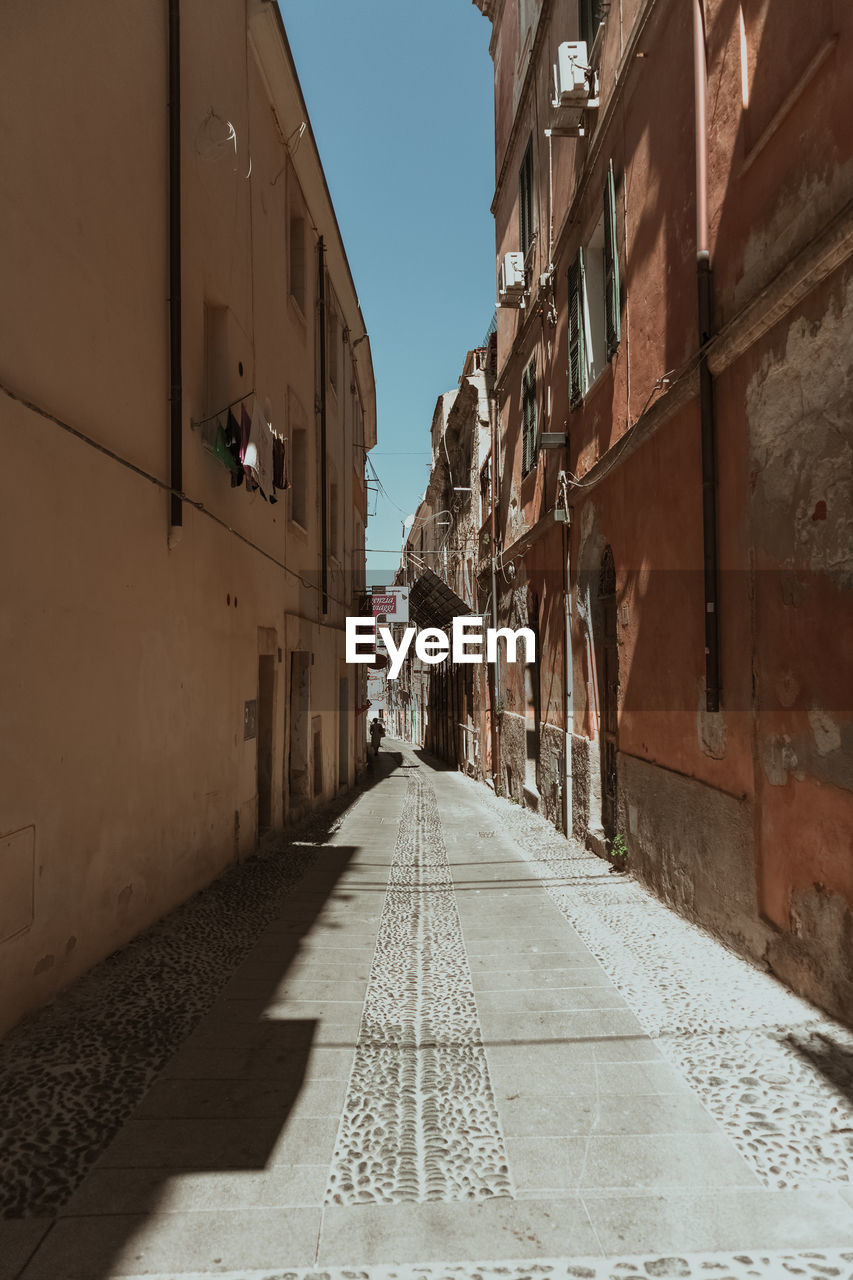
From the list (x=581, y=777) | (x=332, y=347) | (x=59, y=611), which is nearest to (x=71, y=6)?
(x=59, y=611)

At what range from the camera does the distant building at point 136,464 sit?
4105mm

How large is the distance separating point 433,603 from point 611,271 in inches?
558

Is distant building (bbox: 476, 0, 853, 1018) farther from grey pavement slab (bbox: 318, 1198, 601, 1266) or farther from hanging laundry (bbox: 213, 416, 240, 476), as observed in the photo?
hanging laundry (bbox: 213, 416, 240, 476)

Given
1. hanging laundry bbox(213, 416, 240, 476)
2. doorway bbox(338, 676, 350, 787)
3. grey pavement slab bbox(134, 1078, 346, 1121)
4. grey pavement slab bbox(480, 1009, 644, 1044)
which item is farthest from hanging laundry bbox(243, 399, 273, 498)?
doorway bbox(338, 676, 350, 787)

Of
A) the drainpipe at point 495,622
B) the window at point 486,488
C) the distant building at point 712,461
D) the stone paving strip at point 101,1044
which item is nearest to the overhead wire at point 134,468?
the stone paving strip at point 101,1044

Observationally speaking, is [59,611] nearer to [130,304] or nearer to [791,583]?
[130,304]

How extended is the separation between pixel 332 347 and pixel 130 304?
1030cm

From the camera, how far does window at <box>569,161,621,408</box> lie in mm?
8078

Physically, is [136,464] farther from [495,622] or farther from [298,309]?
[495,622]

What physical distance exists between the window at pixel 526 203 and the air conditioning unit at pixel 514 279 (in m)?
0.15

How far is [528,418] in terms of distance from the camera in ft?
42.2

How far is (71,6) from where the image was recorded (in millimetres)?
4699

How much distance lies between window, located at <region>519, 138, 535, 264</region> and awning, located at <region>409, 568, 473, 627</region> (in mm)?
8702

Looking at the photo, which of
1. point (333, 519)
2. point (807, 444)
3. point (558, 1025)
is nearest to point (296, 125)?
point (333, 519)
